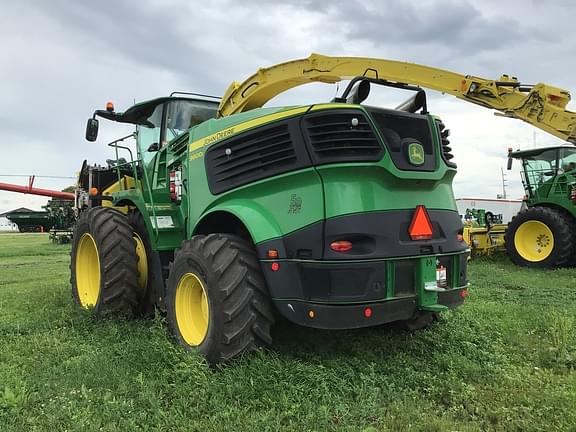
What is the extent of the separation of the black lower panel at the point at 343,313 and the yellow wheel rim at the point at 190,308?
91cm

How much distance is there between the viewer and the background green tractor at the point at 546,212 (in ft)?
36.7

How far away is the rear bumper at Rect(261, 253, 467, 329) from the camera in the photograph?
3.68 metres

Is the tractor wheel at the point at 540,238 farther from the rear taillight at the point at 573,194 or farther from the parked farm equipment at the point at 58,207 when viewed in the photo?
the parked farm equipment at the point at 58,207

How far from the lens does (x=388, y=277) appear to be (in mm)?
3766

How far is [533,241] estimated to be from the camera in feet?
39.1

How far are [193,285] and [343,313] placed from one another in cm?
141

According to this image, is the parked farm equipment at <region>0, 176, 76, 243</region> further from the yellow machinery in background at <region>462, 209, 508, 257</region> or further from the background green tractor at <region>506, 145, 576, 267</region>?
the background green tractor at <region>506, 145, 576, 267</region>

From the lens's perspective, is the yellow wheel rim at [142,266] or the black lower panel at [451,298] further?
the yellow wheel rim at [142,266]

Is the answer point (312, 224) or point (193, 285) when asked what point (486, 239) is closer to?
point (193, 285)

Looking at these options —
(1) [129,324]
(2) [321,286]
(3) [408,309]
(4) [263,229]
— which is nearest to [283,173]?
(4) [263,229]

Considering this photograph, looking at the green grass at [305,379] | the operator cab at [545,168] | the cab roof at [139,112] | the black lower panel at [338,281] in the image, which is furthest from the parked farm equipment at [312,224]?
the operator cab at [545,168]

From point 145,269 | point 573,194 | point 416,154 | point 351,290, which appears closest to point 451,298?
point 351,290

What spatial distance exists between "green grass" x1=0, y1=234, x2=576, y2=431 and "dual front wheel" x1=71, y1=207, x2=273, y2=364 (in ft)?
0.63

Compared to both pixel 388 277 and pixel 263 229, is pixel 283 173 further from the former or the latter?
pixel 388 277
